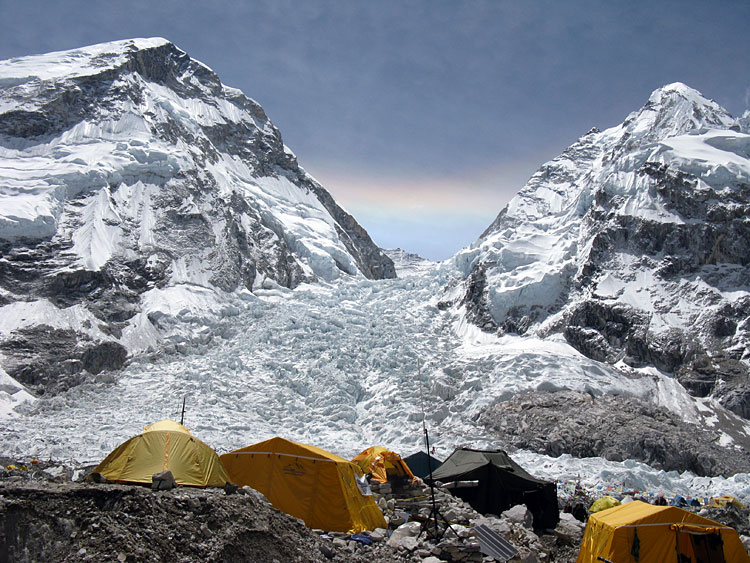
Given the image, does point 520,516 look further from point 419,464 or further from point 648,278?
point 648,278

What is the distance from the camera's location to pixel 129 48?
3278 inches

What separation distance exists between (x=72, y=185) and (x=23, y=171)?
4.94 meters

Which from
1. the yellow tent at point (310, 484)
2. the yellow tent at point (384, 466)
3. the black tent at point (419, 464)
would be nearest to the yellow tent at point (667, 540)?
the yellow tent at point (310, 484)

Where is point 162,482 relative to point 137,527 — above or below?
above

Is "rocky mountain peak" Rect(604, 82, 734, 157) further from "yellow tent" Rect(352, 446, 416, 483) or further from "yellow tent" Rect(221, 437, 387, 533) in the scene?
"yellow tent" Rect(221, 437, 387, 533)

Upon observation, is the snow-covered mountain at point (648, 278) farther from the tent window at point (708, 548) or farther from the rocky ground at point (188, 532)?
the rocky ground at point (188, 532)

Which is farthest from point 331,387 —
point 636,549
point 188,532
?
point 188,532

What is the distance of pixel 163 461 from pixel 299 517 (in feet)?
11.2

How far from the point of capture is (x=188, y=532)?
8680mm

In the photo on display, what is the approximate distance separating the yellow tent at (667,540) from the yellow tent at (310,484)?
5.12m

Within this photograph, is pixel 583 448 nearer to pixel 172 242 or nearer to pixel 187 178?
pixel 172 242

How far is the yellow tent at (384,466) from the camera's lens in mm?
18031

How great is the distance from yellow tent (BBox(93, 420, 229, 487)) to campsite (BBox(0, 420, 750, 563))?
30mm

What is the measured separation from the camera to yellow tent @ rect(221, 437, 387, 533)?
12.9 meters
